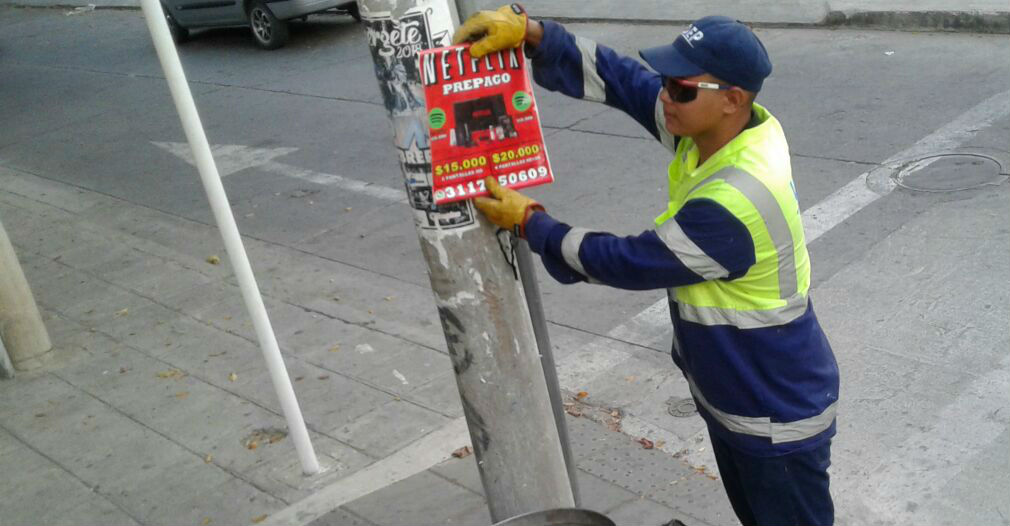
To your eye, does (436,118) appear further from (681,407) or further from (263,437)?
(263,437)

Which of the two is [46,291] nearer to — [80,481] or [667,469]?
[80,481]

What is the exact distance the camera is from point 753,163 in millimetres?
2762

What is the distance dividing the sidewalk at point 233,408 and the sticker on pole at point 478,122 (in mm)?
1934

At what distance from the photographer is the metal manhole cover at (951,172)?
6.99 m

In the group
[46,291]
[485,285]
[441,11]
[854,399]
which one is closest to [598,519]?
[485,285]

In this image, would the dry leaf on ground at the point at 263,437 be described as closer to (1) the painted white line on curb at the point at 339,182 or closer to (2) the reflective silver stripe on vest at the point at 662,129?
(2) the reflective silver stripe on vest at the point at 662,129

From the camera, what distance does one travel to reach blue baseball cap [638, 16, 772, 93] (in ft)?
8.89

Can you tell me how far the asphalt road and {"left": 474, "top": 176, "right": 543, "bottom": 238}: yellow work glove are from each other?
7.21 ft

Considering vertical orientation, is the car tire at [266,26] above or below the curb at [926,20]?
above

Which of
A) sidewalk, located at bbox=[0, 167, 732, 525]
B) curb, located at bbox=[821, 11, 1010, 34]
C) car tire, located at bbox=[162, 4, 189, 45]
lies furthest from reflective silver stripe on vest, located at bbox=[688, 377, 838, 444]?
car tire, located at bbox=[162, 4, 189, 45]

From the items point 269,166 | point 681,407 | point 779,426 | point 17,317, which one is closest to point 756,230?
point 779,426

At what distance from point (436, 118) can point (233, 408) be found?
10.7 ft

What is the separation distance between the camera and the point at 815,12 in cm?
1152

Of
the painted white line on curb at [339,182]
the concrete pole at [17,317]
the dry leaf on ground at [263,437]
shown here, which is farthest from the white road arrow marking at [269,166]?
the dry leaf on ground at [263,437]
